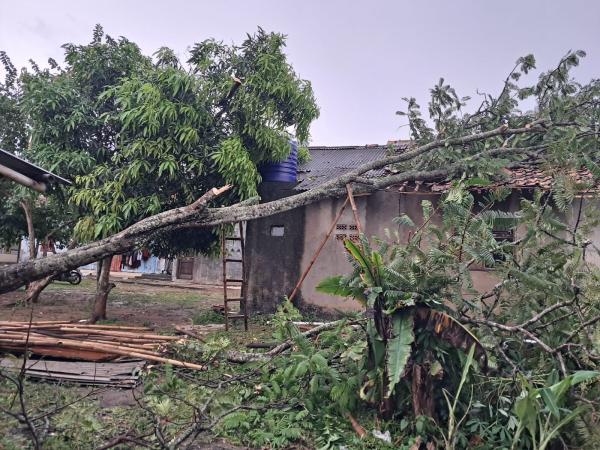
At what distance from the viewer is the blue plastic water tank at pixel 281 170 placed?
9.49m

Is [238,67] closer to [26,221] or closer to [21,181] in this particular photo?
[21,181]

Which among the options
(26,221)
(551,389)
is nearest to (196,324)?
(26,221)

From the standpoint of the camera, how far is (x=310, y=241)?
9180mm

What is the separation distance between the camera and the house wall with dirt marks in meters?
8.54

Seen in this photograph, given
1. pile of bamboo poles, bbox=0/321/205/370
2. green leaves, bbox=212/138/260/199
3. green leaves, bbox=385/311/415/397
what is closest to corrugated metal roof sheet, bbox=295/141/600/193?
green leaves, bbox=212/138/260/199

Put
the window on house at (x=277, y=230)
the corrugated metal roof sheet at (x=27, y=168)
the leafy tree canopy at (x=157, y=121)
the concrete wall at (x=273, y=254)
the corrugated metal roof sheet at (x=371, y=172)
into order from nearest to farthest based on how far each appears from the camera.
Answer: the corrugated metal roof sheet at (x=27, y=168) < the corrugated metal roof sheet at (x=371, y=172) < the leafy tree canopy at (x=157, y=121) < the concrete wall at (x=273, y=254) < the window on house at (x=277, y=230)

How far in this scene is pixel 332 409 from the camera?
417 cm

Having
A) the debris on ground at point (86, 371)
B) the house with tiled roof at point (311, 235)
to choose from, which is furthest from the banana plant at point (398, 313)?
the house with tiled roof at point (311, 235)

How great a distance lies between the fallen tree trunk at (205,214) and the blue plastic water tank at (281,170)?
6.55ft

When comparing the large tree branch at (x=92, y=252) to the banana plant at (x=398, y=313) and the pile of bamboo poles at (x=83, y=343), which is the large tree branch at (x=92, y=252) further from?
the banana plant at (x=398, y=313)

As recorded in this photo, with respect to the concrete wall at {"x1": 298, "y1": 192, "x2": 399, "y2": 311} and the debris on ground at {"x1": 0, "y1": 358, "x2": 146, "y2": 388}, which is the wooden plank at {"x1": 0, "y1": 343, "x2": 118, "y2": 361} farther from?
the concrete wall at {"x1": 298, "y1": 192, "x2": 399, "y2": 311}

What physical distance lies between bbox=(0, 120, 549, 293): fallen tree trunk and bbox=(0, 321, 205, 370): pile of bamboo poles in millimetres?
838

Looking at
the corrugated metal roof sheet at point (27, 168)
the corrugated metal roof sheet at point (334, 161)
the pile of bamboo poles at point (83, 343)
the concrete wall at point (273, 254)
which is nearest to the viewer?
the corrugated metal roof sheet at point (27, 168)

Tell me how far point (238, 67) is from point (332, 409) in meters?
6.61
